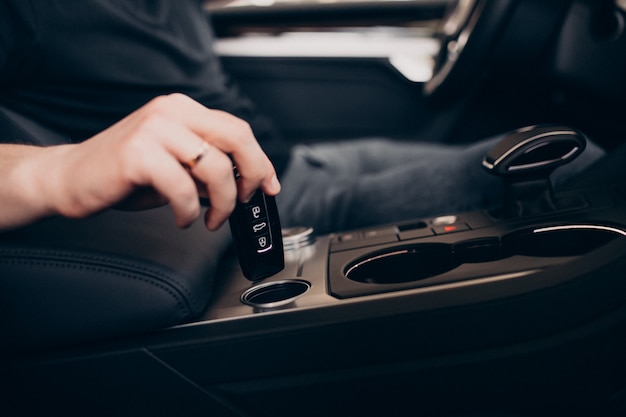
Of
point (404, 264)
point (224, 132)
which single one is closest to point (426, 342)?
point (404, 264)

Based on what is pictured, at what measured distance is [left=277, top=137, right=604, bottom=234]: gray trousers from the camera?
2.74 feet

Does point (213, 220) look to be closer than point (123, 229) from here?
Yes

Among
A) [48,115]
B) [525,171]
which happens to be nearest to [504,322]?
[525,171]

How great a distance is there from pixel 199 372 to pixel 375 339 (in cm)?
18

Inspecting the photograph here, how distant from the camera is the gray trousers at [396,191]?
83cm

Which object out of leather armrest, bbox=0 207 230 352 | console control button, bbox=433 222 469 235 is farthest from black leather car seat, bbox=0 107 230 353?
console control button, bbox=433 222 469 235

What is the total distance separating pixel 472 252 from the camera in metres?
0.66

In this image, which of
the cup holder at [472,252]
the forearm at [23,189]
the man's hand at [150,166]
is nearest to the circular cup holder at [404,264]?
the cup holder at [472,252]

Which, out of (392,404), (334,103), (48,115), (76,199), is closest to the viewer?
(76,199)

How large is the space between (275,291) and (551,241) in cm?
33

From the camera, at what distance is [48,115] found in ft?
2.74

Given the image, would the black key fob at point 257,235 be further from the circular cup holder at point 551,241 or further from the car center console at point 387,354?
the circular cup holder at point 551,241

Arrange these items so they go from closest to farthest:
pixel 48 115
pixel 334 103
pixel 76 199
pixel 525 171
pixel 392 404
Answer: pixel 76 199 → pixel 392 404 → pixel 525 171 → pixel 48 115 → pixel 334 103

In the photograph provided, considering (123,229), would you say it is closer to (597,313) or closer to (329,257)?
(329,257)
